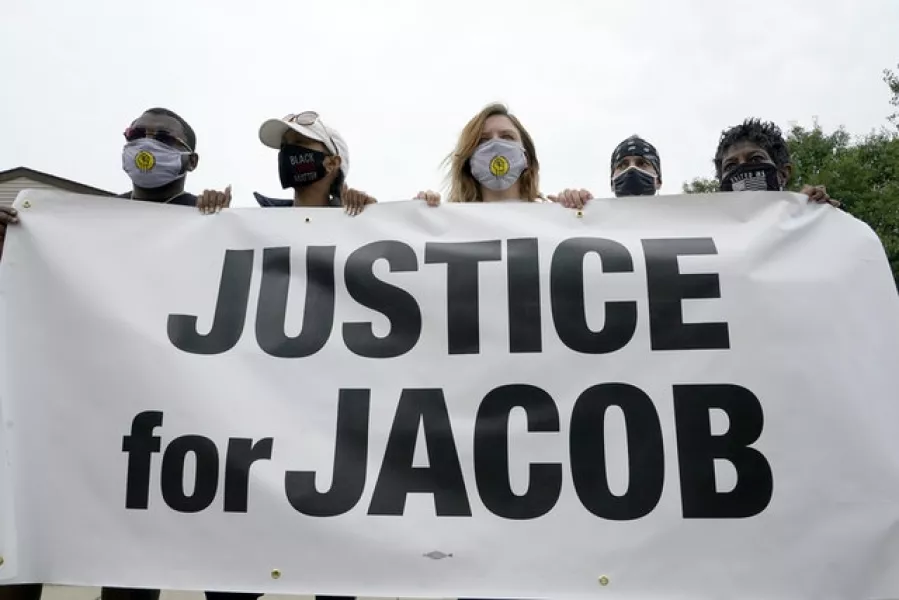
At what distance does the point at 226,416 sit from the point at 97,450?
468 millimetres

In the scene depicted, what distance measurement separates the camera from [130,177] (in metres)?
2.78

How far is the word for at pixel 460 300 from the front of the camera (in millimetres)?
2279

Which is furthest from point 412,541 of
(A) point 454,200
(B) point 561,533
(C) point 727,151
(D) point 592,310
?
(C) point 727,151

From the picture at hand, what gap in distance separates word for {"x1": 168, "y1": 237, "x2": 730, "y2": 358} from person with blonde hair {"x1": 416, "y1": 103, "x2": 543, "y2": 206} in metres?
0.47

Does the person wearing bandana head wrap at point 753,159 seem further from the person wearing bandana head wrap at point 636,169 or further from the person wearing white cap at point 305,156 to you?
the person wearing white cap at point 305,156

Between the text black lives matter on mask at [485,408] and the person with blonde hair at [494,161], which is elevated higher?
the person with blonde hair at [494,161]

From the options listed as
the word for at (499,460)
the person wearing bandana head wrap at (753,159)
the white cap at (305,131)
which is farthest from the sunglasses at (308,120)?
the person wearing bandana head wrap at (753,159)

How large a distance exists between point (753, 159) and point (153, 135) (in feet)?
8.64

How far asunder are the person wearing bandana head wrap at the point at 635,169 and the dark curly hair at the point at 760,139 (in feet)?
0.98

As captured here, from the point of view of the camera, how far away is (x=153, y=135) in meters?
2.80

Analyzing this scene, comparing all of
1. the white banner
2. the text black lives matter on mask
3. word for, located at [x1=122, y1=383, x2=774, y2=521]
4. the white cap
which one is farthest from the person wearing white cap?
word for, located at [x1=122, y1=383, x2=774, y2=521]

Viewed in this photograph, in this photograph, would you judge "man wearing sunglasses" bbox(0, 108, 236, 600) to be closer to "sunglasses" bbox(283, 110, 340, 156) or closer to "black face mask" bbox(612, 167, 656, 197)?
"sunglasses" bbox(283, 110, 340, 156)

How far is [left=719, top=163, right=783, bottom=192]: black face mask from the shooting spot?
2.77 metres

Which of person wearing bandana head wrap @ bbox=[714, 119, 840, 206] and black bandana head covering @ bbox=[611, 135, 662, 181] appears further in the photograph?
black bandana head covering @ bbox=[611, 135, 662, 181]
